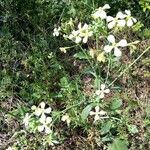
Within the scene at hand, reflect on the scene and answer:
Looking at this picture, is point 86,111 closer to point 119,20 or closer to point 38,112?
point 38,112

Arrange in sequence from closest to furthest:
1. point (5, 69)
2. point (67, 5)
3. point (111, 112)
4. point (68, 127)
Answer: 1. point (111, 112)
2. point (68, 127)
3. point (5, 69)
4. point (67, 5)

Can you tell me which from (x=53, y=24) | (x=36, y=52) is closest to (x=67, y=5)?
(x=53, y=24)

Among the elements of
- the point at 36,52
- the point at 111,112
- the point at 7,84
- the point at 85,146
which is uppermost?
the point at 36,52

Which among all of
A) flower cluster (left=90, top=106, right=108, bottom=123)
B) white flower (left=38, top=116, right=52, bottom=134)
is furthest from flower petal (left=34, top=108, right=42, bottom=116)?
flower cluster (left=90, top=106, right=108, bottom=123)

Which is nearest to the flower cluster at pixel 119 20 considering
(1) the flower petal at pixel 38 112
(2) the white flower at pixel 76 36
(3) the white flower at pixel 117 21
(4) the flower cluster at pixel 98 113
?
(3) the white flower at pixel 117 21

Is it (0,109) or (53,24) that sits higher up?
(53,24)

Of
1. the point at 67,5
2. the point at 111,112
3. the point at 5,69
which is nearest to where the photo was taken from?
the point at 111,112

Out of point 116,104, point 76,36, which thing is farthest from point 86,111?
point 76,36

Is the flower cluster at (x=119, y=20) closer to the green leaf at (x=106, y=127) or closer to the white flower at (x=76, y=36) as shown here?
the white flower at (x=76, y=36)

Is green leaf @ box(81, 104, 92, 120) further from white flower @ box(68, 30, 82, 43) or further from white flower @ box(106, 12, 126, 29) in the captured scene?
white flower @ box(106, 12, 126, 29)

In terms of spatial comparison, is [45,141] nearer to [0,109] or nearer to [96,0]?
[0,109]

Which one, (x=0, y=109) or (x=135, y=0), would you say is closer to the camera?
(x=0, y=109)
